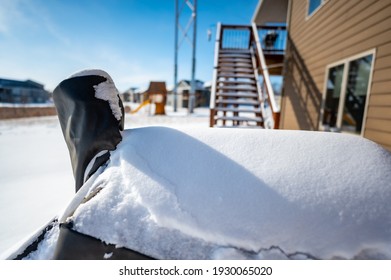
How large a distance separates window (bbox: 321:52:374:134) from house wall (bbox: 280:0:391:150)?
17 cm

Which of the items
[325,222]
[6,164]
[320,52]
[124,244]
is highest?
[320,52]

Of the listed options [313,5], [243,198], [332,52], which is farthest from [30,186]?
[313,5]

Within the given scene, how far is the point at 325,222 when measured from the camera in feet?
2.66

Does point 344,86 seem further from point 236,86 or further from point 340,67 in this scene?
point 236,86

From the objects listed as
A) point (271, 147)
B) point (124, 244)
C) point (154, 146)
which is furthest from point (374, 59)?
point (124, 244)

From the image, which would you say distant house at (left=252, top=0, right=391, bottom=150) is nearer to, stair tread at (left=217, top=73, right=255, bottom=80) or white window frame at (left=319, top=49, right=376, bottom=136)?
white window frame at (left=319, top=49, right=376, bottom=136)

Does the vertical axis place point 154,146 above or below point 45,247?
above

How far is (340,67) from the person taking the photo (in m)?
4.03

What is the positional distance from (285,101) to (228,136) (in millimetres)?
6814

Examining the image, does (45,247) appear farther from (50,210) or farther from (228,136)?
(50,210)

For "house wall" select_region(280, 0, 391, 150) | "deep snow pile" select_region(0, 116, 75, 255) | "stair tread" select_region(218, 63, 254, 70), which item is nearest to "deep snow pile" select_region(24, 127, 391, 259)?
"deep snow pile" select_region(0, 116, 75, 255)

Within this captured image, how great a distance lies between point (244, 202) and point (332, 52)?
4806 millimetres

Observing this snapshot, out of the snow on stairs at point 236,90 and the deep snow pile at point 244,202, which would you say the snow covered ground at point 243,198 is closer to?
the deep snow pile at point 244,202

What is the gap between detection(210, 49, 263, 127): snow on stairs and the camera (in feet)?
17.3
